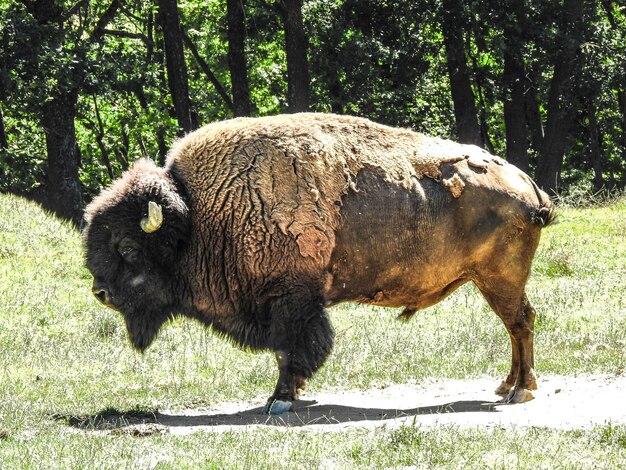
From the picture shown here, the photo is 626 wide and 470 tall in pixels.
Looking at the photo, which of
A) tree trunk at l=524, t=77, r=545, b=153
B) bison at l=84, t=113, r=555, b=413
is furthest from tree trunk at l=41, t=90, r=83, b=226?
tree trunk at l=524, t=77, r=545, b=153

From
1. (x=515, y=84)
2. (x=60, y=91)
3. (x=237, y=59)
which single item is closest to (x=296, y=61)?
(x=237, y=59)

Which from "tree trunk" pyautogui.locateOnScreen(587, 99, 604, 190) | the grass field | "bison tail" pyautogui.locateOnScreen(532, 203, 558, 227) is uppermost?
"bison tail" pyautogui.locateOnScreen(532, 203, 558, 227)

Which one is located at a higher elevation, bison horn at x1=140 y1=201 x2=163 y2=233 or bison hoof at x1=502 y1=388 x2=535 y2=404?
bison horn at x1=140 y1=201 x2=163 y2=233

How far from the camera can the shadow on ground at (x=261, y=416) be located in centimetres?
770

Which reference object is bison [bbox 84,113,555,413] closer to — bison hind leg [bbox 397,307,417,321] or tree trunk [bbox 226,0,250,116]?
bison hind leg [bbox 397,307,417,321]

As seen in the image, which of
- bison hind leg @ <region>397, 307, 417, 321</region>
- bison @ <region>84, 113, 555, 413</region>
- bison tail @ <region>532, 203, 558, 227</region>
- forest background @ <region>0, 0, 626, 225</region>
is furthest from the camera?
forest background @ <region>0, 0, 626, 225</region>

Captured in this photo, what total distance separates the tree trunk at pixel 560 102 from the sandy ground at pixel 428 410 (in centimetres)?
1695

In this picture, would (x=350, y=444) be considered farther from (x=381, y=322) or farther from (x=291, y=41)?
(x=291, y=41)

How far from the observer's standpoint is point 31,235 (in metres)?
16.4

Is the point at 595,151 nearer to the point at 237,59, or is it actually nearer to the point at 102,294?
the point at 237,59

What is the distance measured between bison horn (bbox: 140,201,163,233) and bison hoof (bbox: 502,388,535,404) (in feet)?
11.0

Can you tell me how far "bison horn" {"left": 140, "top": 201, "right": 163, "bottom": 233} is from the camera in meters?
8.18

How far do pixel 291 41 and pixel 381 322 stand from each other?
38.8ft

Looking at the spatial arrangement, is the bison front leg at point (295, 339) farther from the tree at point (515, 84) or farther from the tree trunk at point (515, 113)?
the tree trunk at point (515, 113)
